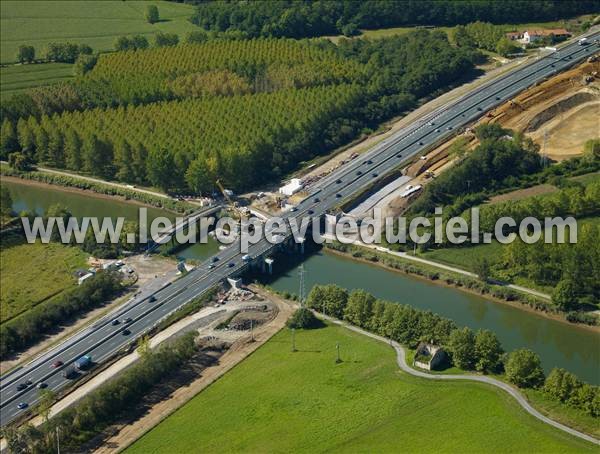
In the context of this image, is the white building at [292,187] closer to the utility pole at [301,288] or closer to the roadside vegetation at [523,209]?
the roadside vegetation at [523,209]

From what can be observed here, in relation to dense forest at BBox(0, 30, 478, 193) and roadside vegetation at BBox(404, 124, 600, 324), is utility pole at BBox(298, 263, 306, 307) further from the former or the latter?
dense forest at BBox(0, 30, 478, 193)

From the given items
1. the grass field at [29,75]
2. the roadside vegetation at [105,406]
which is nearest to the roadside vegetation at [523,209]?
the roadside vegetation at [105,406]

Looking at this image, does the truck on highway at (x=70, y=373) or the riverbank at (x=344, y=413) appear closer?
the riverbank at (x=344, y=413)

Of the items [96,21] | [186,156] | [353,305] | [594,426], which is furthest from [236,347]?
[96,21]

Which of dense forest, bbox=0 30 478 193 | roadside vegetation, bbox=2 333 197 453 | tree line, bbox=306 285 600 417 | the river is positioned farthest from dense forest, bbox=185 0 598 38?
roadside vegetation, bbox=2 333 197 453

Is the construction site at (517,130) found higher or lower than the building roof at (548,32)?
lower

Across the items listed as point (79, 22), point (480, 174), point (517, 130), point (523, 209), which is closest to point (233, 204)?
point (480, 174)

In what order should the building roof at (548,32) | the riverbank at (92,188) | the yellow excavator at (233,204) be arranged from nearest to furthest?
the yellow excavator at (233,204) → the riverbank at (92,188) → the building roof at (548,32)

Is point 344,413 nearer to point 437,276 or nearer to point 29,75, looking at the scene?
point 437,276
